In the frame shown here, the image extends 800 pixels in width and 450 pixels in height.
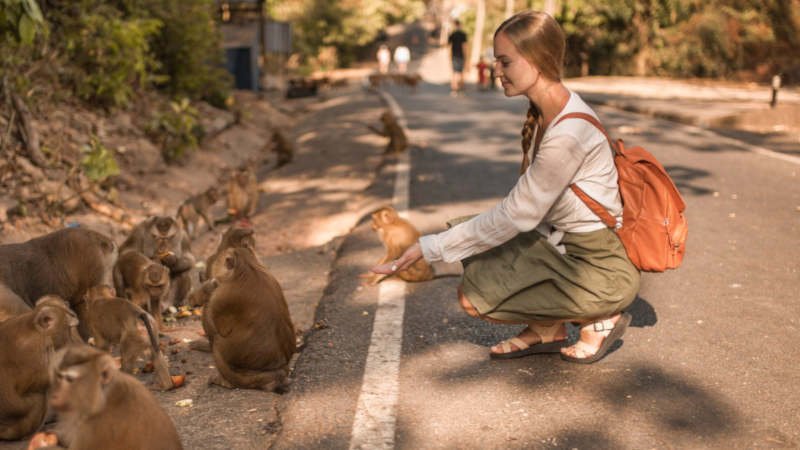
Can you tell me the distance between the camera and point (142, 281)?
512cm

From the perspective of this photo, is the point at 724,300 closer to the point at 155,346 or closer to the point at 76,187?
the point at 155,346

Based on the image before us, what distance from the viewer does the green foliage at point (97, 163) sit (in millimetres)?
8052

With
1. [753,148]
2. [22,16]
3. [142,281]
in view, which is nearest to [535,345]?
[142,281]

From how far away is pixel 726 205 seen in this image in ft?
26.1

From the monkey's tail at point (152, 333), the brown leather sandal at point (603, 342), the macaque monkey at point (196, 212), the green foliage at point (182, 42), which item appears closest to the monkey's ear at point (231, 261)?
the monkey's tail at point (152, 333)

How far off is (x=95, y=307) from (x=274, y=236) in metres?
3.68

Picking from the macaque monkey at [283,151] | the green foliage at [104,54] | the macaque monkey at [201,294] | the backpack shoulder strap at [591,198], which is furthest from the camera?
the macaque monkey at [283,151]

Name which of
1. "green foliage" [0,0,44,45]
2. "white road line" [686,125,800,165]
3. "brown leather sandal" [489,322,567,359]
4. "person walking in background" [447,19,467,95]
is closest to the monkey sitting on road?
"brown leather sandal" [489,322,567,359]

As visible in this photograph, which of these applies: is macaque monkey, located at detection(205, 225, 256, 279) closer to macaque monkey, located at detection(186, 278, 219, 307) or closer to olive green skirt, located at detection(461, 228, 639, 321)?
macaque monkey, located at detection(186, 278, 219, 307)

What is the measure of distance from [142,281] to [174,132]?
6.34 meters

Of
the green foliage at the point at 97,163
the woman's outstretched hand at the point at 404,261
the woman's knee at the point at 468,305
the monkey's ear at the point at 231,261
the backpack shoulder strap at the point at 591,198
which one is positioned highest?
the backpack shoulder strap at the point at 591,198

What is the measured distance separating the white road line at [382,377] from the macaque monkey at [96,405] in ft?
3.11

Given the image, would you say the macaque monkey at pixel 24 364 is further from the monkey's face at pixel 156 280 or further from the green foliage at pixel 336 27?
the green foliage at pixel 336 27

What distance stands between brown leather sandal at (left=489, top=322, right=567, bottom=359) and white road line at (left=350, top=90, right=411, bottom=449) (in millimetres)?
561
